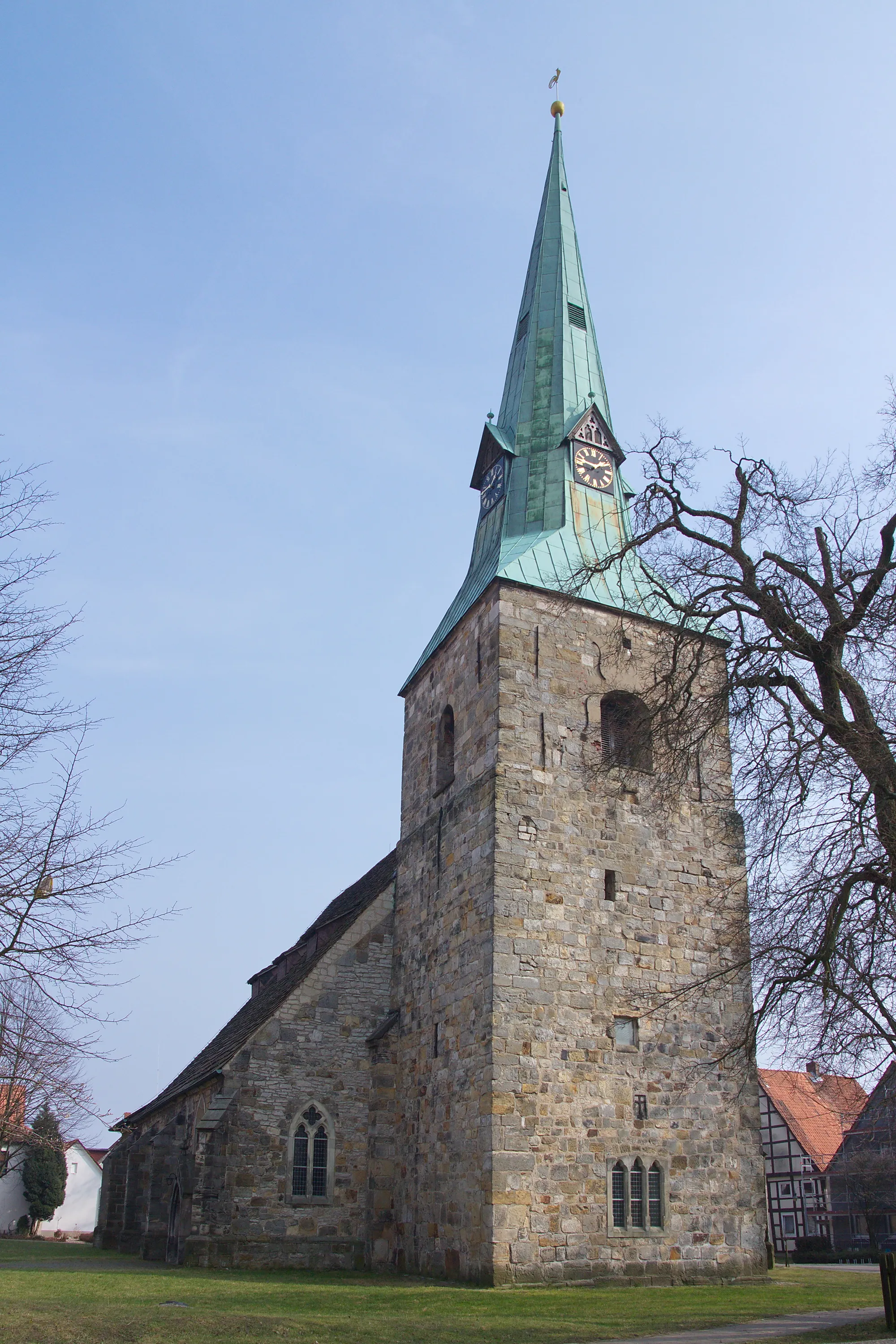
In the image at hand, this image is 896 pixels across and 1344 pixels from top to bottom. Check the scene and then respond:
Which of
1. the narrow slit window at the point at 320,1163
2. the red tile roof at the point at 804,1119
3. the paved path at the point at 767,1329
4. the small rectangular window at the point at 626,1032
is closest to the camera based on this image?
the paved path at the point at 767,1329

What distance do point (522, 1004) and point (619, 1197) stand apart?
3.24 meters

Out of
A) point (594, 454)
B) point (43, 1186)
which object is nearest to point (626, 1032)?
point (594, 454)

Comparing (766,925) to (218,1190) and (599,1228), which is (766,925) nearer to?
(599,1228)

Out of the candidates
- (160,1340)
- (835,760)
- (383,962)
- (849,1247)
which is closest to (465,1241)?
(383,962)

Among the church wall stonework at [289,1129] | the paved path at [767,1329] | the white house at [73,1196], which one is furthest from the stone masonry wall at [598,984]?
the white house at [73,1196]

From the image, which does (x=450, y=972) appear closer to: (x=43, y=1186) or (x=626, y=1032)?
(x=626, y=1032)

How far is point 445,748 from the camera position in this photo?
21.5 meters

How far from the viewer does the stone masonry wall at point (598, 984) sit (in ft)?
53.4

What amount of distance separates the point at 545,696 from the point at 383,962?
6.76 metres

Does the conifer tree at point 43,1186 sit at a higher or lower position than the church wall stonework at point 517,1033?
lower

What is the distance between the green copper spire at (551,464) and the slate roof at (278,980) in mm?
5458

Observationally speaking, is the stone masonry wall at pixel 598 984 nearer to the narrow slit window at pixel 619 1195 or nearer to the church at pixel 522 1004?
the church at pixel 522 1004

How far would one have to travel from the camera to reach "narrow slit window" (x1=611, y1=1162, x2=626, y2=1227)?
54.6 feet

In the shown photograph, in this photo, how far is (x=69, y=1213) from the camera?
57625mm
